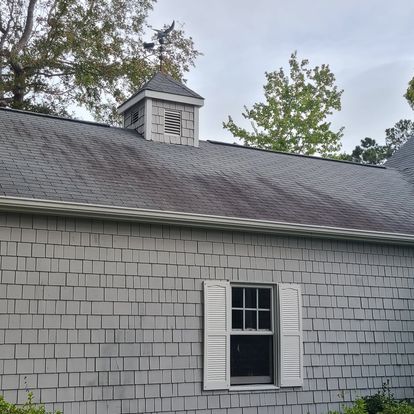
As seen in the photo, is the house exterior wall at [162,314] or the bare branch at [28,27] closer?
the house exterior wall at [162,314]

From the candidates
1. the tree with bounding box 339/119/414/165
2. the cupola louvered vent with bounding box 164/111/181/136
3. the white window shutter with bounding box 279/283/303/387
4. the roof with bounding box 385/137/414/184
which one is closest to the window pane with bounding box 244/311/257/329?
the white window shutter with bounding box 279/283/303/387

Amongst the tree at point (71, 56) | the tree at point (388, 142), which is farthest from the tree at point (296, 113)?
the tree at point (388, 142)

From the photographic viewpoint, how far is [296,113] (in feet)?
89.9

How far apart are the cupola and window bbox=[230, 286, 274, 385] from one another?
431cm

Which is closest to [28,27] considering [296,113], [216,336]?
[296,113]

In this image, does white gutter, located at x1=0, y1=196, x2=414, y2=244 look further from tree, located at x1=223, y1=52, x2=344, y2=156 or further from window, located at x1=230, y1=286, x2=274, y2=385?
tree, located at x1=223, y1=52, x2=344, y2=156

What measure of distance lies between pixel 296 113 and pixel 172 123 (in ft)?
49.0

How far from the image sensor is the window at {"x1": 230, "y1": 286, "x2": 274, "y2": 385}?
948 cm

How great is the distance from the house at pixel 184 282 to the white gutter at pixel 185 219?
2 centimetres

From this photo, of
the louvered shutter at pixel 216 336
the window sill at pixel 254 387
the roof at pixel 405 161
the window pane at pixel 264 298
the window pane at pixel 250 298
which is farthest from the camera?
the roof at pixel 405 161

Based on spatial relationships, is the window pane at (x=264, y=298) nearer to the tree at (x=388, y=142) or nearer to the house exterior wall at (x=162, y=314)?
the house exterior wall at (x=162, y=314)

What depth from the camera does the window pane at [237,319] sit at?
9539 mm

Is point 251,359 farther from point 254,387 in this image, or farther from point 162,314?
point 162,314

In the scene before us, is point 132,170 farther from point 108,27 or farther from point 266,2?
point 108,27
